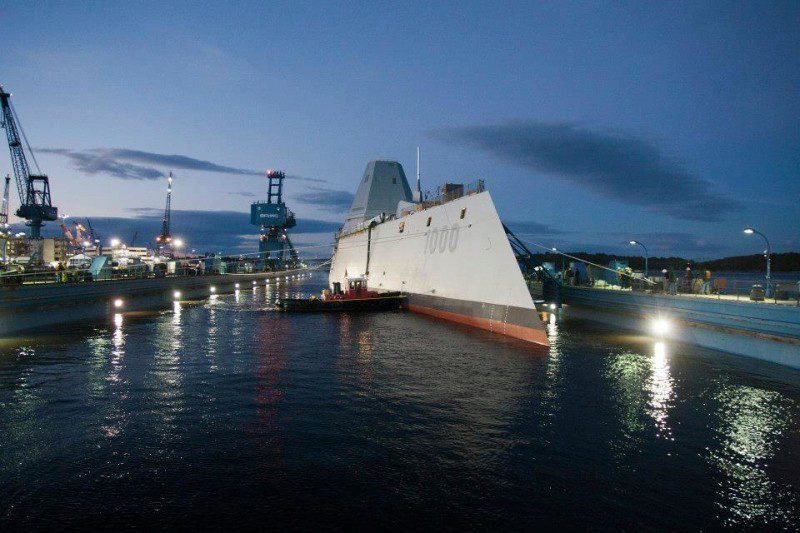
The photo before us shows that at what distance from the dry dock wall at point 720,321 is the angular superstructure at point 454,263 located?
A: 824cm

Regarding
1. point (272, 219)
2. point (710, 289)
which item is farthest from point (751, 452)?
point (272, 219)

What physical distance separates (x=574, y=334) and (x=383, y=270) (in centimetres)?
2409

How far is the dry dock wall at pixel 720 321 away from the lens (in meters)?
20.4

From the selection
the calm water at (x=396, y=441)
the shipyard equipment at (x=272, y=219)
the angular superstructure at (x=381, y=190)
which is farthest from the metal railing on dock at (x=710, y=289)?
the shipyard equipment at (x=272, y=219)

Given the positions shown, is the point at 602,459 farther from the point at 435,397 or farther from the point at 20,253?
the point at 20,253

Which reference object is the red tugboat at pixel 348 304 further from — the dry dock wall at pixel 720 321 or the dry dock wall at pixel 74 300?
the dry dock wall at pixel 720 321

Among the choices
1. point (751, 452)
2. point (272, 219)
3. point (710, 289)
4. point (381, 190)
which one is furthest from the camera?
point (272, 219)

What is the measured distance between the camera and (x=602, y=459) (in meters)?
9.81

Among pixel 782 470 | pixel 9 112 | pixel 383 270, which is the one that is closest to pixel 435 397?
pixel 782 470

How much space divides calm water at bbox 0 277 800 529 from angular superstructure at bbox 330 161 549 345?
6.16 m

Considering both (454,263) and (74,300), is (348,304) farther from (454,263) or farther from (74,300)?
(74,300)

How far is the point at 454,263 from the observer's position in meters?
32.6

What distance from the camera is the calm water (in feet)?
25.4

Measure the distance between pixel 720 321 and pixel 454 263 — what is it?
15.0m
